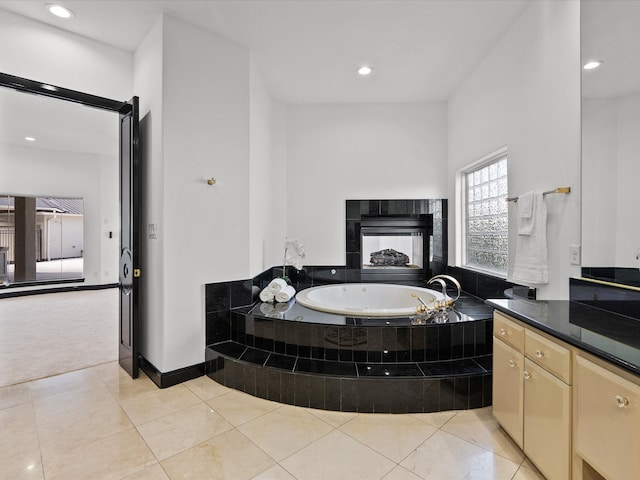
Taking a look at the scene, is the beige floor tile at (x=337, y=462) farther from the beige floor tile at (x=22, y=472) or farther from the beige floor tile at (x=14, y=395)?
the beige floor tile at (x=14, y=395)

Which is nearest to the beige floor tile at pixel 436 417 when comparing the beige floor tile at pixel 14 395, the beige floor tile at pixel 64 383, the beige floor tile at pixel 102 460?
the beige floor tile at pixel 102 460

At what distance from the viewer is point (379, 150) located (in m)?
3.88

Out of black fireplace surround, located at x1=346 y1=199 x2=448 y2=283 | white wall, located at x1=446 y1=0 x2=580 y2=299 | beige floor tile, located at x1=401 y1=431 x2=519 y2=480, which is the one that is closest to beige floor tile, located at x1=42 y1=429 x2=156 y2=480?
beige floor tile, located at x1=401 y1=431 x2=519 y2=480

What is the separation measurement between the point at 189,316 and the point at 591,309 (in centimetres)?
264

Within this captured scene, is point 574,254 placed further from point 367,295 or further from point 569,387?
point 367,295

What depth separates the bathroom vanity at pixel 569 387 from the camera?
1012mm

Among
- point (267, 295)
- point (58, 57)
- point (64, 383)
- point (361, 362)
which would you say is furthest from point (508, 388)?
point (58, 57)

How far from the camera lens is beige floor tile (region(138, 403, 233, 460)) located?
66.7 inches

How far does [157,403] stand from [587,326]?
2.54m

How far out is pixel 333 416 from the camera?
1.96 meters

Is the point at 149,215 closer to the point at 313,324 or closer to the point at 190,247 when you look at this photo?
the point at 190,247

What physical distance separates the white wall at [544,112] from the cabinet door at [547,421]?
0.80m

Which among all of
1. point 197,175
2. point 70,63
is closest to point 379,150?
→ point 197,175

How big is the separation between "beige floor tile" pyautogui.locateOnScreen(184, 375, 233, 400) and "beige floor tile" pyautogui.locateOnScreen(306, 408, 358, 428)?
2.32ft
